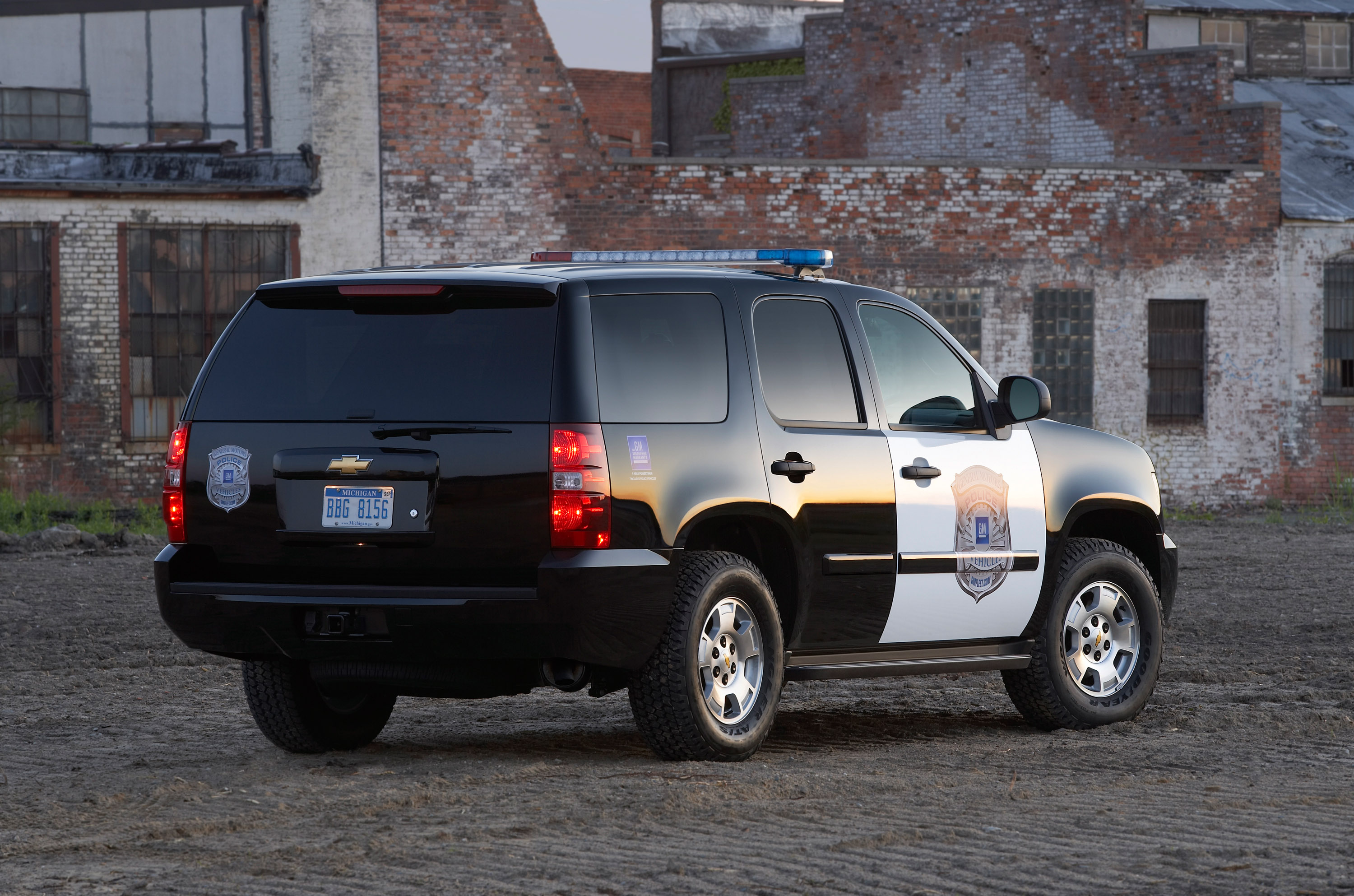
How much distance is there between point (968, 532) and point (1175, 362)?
1817cm

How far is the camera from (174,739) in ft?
25.7

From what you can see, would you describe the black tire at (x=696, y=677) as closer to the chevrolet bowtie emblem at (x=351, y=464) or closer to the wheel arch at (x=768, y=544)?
the wheel arch at (x=768, y=544)

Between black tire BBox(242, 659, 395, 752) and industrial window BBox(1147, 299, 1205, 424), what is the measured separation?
750 inches

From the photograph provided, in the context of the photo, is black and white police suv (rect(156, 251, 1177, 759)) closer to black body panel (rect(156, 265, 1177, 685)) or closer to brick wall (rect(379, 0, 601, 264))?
black body panel (rect(156, 265, 1177, 685))

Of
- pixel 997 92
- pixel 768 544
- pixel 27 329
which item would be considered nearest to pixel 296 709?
pixel 768 544

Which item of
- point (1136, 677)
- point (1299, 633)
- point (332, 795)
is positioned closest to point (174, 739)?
point (332, 795)

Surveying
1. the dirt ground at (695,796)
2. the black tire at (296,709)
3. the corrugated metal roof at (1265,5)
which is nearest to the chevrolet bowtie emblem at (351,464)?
the black tire at (296,709)

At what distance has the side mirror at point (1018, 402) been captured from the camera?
304 inches

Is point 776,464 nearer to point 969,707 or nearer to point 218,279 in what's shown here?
point 969,707

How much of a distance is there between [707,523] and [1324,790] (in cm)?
242

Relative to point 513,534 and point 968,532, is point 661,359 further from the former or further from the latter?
point 968,532

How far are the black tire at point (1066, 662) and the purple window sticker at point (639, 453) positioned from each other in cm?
230

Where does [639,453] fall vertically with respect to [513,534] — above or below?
above

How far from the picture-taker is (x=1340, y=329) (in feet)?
83.9
